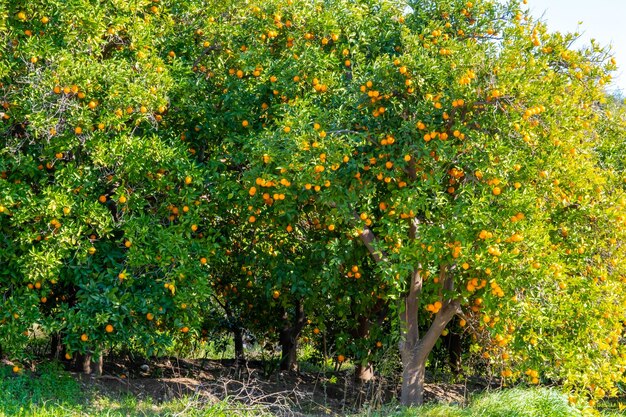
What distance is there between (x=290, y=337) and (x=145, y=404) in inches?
84.3

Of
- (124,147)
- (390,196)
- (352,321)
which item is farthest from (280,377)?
(124,147)

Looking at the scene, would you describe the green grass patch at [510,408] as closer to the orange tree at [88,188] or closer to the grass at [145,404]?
the grass at [145,404]

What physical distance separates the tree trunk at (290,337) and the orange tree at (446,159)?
1476mm

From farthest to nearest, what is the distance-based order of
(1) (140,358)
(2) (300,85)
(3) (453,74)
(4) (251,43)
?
(1) (140,358) < (4) (251,43) < (2) (300,85) < (3) (453,74)

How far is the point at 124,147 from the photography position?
5496 mm

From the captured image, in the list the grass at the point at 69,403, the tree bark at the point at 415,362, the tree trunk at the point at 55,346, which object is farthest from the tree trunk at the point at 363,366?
the tree trunk at the point at 55,346

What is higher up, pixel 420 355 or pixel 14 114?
pixel 14 114

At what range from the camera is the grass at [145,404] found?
5.34 metres

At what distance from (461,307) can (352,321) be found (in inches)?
47.4

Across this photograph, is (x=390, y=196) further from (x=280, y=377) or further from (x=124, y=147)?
(x=280, y=377)

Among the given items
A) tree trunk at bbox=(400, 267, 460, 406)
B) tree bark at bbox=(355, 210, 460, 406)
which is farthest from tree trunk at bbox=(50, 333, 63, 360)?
tree trunk at bbox=(400, 267, 460, 406)

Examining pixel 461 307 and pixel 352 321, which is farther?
pixel 352 321

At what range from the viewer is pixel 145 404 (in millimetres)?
6086

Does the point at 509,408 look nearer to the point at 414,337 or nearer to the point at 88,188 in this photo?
the point at 414,337
